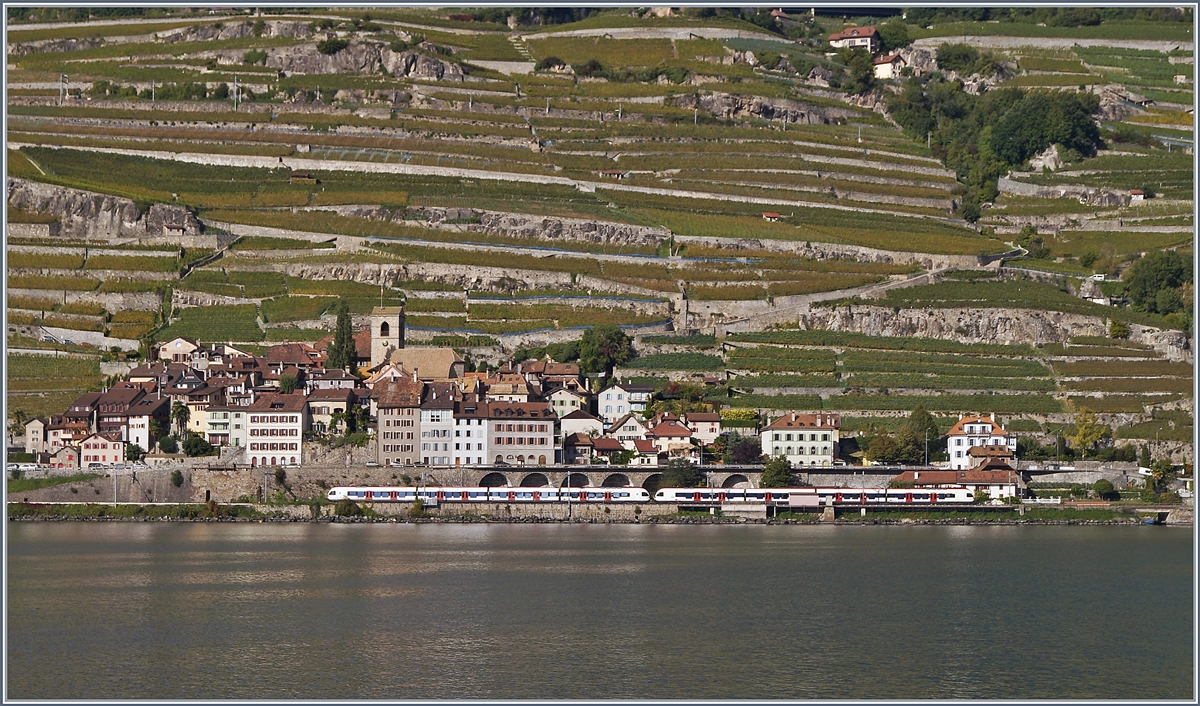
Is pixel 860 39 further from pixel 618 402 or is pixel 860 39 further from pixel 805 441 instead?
pixel 805 441

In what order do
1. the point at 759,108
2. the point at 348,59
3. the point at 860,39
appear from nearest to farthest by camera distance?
the point at 759,108 < the point at 348,59 < the point at 860,39

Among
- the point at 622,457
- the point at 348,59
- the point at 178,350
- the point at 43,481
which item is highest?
the point at 348,59

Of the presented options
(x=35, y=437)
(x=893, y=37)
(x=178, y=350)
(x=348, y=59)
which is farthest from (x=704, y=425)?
(x=893, y=37)

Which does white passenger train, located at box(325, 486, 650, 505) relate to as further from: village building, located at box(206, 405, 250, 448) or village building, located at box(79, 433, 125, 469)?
village building, located at box(79, 433, 125, 469)

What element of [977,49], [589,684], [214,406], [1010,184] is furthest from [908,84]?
[589,684]

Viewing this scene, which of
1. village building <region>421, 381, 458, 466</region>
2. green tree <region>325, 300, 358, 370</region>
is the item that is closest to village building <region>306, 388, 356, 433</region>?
village building <region>421, 381, 458, 466</region>

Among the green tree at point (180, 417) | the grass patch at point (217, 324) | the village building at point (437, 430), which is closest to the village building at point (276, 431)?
the green tree at point (180, 417)
